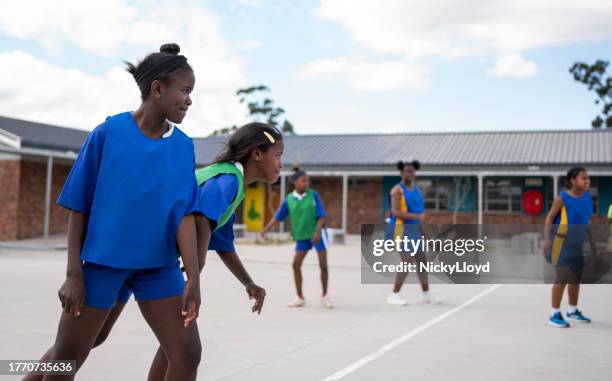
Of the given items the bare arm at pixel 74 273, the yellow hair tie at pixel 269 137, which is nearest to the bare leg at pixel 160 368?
the bare arm at pixel 74 273

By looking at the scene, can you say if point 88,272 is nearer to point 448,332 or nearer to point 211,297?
point 448,332

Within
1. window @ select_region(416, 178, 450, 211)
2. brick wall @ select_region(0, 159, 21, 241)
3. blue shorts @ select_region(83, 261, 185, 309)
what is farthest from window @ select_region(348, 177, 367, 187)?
blue shorts @ select_region(83, 261, 185, 309)

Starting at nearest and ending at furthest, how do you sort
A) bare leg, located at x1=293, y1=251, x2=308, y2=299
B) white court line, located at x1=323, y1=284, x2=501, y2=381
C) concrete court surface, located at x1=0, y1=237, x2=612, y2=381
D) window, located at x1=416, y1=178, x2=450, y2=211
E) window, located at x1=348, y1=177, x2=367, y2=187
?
white court line, located at x1=323, y1=284, x2=501, y2=381, concrete court surface, located at x1=0, y1=237, x2=612, y2=381, bare leg, located at x1=293, y1=251, x2=308, y2=299, window, located at x1=416, y1=178, x2=450, y2=211, window, located at x1=348, y1=177, x2=367, y2=187

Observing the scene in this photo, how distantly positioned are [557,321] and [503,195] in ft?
72.4

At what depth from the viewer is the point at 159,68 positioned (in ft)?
9.44

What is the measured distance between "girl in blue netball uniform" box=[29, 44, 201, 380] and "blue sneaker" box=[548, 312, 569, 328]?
222 inches

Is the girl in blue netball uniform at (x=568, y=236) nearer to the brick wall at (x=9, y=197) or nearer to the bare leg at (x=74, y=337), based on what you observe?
the bare leg at (x=74, y=337)

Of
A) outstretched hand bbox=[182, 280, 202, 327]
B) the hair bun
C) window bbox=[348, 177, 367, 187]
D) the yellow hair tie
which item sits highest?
window bbox=[348, 177, 367, 187]

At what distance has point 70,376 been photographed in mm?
2789

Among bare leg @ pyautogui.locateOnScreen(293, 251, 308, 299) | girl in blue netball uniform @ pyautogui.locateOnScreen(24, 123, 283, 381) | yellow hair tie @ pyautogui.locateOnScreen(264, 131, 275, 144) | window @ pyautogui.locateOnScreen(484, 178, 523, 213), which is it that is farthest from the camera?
window @ pyautogui.locateOnScreen(484, 178, 523, 213)

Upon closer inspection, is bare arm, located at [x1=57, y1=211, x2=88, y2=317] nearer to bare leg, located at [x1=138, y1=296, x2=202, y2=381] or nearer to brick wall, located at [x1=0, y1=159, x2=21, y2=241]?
bare leg, located at [x1=138, y1=296, x2=202, y2=381]

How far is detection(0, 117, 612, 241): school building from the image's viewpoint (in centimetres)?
2498

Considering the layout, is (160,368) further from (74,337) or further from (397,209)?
(397,209)

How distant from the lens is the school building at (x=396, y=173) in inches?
984
